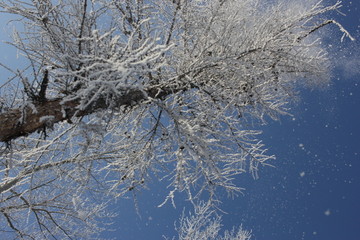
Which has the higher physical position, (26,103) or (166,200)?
(26,103)

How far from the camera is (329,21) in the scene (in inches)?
237

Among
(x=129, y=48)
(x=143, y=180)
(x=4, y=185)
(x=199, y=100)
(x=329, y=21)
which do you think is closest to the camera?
(x=129, y=48)

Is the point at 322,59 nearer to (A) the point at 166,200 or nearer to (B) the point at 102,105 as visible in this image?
(A) the point at 166,200


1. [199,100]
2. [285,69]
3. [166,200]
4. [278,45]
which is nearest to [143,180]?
[166,200]

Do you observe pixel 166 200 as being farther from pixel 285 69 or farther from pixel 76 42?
pixel 285 69

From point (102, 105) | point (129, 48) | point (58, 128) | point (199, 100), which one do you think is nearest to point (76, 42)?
point (102, 105)

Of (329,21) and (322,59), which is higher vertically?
(329,21)

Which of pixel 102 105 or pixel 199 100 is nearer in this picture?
pixel 102 105

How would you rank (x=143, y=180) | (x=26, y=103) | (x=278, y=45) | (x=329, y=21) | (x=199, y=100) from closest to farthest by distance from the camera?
(x=26, y=103)
(x=278, y=45)
(x=199, y=100)
(x=143, y=180)
(x=329, y=21)

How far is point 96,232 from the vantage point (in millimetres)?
7055

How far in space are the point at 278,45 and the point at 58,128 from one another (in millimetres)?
4204

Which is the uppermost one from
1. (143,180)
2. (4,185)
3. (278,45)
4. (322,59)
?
(4,185)

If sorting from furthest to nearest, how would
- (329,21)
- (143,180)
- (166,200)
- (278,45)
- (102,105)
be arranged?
(329,21) → (143,180) → (166,200) → (278,45) → (102,105)

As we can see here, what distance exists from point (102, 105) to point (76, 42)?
2.44 feet
